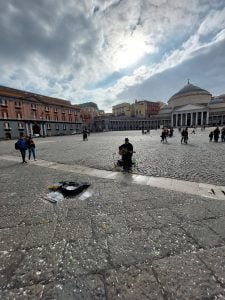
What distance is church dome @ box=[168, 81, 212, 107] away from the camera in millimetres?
89562

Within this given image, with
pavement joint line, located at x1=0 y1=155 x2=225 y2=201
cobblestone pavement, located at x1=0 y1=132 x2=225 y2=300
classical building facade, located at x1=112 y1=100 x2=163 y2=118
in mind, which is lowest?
pavement joint line, located at x1=0 y1=155 x2=225 y2=201

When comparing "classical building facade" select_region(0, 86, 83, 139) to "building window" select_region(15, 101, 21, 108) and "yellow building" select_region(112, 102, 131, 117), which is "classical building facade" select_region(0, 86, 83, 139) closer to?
"building window" select_region(15, 101, 21, 108)

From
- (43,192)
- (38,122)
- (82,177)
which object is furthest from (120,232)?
(38,122)

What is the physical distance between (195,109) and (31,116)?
264 ft

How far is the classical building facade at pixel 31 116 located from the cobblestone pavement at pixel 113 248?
152 ft

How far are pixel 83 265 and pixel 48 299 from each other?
503 mm

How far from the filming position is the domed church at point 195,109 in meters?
80.8

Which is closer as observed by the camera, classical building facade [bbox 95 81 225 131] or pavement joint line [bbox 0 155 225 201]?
pavement joint line [bbox 0 155 225 201]

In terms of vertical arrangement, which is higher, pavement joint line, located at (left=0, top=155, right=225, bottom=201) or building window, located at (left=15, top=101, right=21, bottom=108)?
building window, located at (left=15, top=101, right=21, bottom=108)

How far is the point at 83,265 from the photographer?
1999 millimetres

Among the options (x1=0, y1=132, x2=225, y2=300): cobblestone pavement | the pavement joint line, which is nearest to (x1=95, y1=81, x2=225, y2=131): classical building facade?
the pavement joint line

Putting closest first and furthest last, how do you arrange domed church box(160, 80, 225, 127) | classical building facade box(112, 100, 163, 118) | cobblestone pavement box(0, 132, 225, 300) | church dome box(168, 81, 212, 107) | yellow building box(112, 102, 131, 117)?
cobblestone pavement box(0, 132, 225, 300), domed church box(160, 80, 225, 127), church dome box(168, 81, 212, 107), classical building facade box(112, 100, 163, 118), yellow building box(112, 102, 131, 117)

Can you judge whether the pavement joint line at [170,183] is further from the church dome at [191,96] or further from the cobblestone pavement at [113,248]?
the church dome at [191,96]

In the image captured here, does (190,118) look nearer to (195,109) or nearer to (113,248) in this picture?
(195,109)
